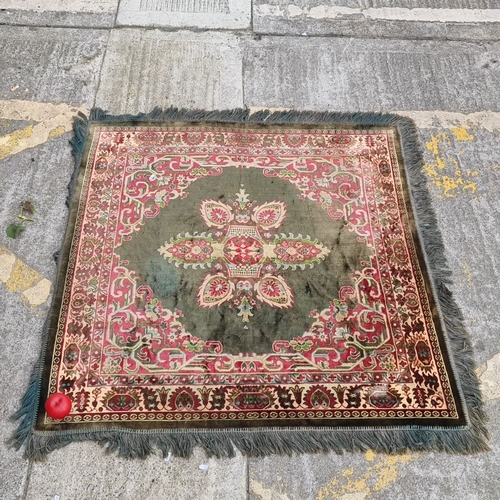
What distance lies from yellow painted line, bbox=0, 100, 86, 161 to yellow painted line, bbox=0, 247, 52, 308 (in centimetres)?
61

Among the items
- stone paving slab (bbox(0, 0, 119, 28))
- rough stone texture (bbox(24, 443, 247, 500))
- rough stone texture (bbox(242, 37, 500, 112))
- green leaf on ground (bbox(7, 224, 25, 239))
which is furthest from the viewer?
stone paving slab (bbox(0, 0, 119, 28))

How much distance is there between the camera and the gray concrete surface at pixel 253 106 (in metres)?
1.60

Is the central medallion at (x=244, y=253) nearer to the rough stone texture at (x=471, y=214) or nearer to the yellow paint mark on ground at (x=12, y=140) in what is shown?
the rough stone texture at (x=471, y=214)

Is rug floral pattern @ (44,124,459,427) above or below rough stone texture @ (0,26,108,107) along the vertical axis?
below

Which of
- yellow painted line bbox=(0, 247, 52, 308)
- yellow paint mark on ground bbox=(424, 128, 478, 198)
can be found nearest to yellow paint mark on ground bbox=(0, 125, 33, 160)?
yellow painted line bbox=(0, 247, 52, 308)

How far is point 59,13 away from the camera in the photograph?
2.80m

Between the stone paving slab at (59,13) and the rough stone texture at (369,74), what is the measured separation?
0.93m

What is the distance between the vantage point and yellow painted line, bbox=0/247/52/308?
1.89m

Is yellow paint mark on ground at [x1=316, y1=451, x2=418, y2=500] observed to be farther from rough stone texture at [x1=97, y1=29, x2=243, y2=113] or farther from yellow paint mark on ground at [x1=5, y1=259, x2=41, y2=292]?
rough stone texture at [x1=97, y1=29, x2=243, y2=113]

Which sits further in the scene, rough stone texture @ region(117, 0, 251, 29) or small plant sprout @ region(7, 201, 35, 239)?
rough stone texture @ region(117, 0, 251, 29)

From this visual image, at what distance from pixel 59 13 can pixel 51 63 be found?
0.46m

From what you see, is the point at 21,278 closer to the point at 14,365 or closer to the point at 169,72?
the point at 14,365

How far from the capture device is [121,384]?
5.59ft

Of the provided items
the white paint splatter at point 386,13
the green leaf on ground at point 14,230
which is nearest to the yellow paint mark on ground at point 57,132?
the green leaf on ground at point 14,230
